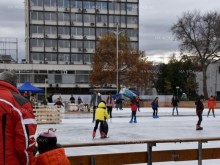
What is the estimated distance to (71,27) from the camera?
91.8 m

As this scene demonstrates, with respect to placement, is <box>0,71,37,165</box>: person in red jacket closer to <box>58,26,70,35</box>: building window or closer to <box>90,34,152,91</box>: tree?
<box>90,34,152,91</box>: tree

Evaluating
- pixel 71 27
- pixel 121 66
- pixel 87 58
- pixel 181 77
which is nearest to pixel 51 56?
pixel 71 27

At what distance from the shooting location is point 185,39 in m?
71.8

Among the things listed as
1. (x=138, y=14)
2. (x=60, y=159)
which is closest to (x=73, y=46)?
(x=138, y=14)

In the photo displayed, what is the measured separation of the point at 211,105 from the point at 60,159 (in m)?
29.4

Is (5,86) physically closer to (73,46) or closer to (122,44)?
(122,44)

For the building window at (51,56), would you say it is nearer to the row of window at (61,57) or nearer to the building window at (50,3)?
the row of window at (61,57)

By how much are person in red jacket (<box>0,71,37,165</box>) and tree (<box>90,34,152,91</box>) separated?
2637 inches

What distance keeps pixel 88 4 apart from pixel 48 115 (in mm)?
69998

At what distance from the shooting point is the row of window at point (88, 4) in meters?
90.2

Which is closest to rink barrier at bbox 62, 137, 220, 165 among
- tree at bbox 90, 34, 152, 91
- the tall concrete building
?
tree at bbox 90, 34, 152, 91

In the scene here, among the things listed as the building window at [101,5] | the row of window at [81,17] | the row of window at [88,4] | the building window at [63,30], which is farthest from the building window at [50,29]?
the building window at [101,5]

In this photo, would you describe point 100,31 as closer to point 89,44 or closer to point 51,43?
point 89,44

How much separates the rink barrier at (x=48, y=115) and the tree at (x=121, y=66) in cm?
4472
